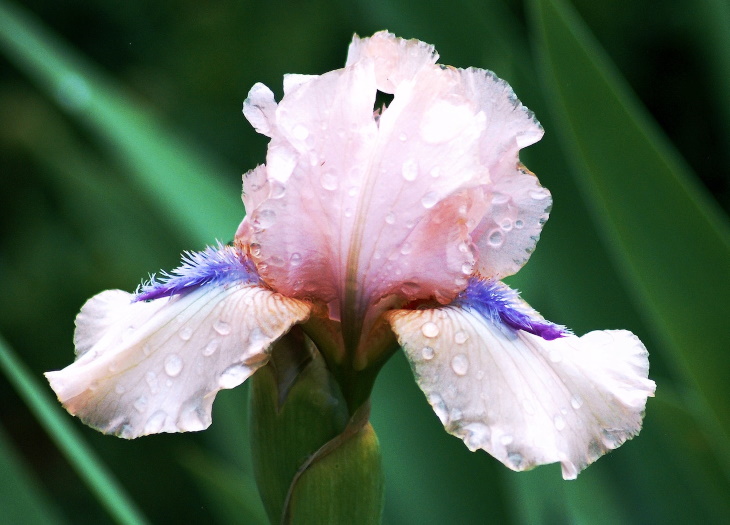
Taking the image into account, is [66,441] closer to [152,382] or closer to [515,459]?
[152,382]

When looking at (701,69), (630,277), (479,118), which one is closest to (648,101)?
(701,69)

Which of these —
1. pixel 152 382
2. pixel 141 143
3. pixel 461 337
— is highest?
pixel 141 143

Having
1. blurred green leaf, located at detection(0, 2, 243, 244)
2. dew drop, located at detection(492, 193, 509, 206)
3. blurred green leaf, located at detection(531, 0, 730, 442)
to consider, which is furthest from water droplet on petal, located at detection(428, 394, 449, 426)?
blurred green leaf, located at detection(0, 2, 243, 244)

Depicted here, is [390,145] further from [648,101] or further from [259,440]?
[648,101]

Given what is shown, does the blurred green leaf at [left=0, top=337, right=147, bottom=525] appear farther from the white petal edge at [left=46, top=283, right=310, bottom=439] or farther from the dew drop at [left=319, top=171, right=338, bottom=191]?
the dew drop at [left=319, top=171, right=338, bottom=191]

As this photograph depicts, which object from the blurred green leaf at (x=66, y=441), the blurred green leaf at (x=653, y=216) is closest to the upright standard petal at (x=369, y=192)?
the blurred green leaf at (x=66, y=441)

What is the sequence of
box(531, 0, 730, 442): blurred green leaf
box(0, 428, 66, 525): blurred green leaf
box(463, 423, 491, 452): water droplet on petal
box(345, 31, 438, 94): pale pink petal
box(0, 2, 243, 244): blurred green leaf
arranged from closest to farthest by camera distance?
box(463, 423, 491, 452): water droplet on petal, box(345, 31, 438, 94): pale pink petal, box(0, 428, 66, 525): blurred green leaf, box(531, 0, 730, 442): blurred green leaf, box(0, 2, 243, 244): blurred green leaf

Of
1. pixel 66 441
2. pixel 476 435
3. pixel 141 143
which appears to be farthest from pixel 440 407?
pixel 141 143
